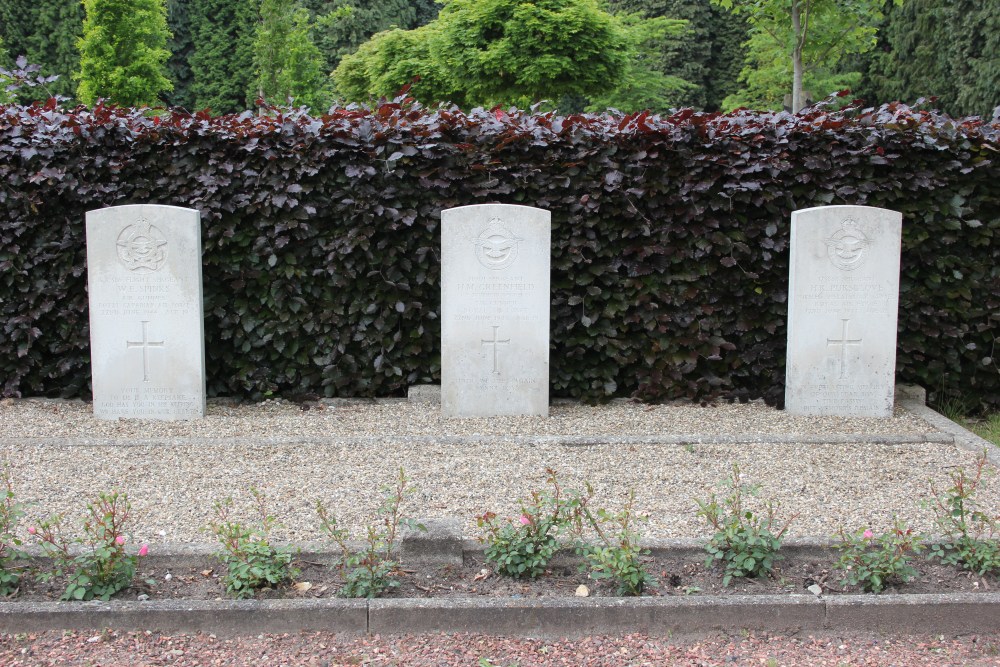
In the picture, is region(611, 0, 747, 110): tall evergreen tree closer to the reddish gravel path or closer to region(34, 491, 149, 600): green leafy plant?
the reddish gravel path

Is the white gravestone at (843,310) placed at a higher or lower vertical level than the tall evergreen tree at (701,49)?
lower

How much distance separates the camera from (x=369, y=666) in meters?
2.96

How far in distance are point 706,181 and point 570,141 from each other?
1.07 metres

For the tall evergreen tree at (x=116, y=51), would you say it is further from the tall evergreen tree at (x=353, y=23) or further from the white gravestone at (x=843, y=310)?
the tall evergreen tree at (x=353, y=23)

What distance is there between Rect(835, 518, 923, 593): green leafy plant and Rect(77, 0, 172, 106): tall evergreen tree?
11.2 meters

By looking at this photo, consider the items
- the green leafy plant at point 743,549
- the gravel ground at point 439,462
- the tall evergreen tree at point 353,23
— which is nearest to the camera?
the green leafy plant at point 743,549

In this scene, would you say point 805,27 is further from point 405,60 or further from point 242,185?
point 405,60

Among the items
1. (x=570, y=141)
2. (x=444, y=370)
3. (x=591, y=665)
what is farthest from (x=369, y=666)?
(x=570, y=141)

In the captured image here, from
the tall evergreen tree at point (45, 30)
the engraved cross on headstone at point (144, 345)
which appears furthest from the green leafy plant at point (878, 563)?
the tall evergreen tree at point (45, 30)

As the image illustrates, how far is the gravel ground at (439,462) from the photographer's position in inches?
175

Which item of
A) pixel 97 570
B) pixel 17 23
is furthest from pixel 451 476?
pixel 17 23

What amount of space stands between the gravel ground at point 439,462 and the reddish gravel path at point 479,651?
945mm

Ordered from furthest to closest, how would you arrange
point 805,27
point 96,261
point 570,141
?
point 805,27, point 570,141, point 96,261

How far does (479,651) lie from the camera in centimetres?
305
